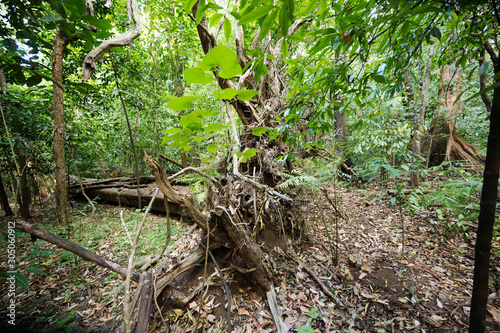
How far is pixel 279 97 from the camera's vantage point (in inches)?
129

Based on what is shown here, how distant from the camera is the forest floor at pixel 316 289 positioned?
216cm

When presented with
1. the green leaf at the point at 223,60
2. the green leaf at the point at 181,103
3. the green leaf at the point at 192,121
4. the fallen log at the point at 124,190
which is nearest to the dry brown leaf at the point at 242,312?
the green leaf at the point at 192,121

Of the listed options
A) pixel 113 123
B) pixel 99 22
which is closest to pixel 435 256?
pixel 99 22

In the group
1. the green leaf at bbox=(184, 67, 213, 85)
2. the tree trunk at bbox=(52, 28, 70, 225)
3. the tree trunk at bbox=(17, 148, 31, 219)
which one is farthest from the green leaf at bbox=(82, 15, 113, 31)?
the tree trunk at bbox=(17, 148, 31, 219)

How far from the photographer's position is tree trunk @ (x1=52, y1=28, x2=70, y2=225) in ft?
8.55

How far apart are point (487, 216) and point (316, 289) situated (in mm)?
2075

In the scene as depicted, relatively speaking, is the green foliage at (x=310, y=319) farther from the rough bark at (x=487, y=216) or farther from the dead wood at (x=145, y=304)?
the dead wood at (x=145, y=304)

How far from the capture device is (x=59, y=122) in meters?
2.89

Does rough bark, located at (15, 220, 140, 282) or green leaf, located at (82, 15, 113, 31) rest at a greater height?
green leaf, located at (82, 15, 113, 31)

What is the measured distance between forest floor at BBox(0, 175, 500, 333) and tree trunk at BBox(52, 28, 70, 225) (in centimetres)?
81

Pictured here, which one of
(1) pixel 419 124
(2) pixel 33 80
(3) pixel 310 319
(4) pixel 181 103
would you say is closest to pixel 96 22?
(2) pixel 33 80

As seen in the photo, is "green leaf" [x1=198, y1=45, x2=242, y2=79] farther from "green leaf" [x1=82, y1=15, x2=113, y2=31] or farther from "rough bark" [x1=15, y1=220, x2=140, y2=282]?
"rough bark" [x1=15, y1=220, x2=140, y2=282]

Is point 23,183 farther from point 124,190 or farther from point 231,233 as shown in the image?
point 231,233

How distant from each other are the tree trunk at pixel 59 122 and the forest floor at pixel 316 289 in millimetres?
813
